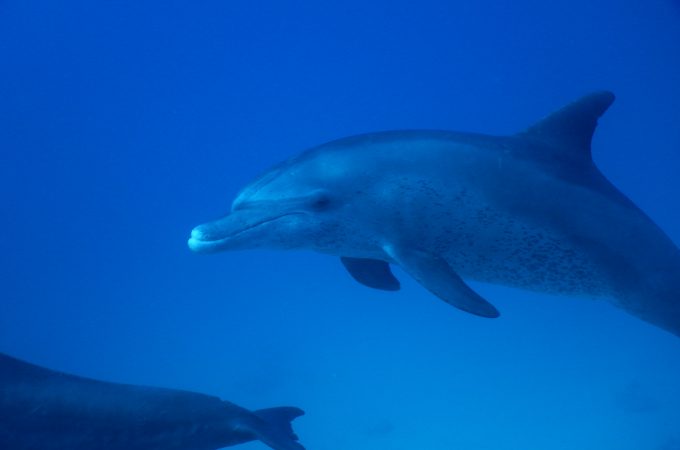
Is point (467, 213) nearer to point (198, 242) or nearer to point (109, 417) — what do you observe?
point (198, 242)

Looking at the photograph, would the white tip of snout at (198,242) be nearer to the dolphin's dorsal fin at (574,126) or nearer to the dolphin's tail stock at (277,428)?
the dolphin's tail stock at (277,428)

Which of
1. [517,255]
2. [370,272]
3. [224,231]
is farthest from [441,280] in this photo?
[224,231]

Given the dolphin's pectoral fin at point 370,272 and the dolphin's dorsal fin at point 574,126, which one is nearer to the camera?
the dolphin's dorsal fin at point 574,126

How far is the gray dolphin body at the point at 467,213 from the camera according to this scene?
4.88 metres

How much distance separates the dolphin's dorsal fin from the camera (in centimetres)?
527

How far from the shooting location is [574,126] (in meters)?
5.29

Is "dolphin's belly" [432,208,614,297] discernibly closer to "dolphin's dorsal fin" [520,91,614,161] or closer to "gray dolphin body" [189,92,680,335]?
"gray dolphin body" [189,92,680,335]

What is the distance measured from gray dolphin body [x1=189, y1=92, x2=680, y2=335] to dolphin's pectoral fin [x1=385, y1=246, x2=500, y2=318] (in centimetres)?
1

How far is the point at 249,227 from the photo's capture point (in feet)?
15.9

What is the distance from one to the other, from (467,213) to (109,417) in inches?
151

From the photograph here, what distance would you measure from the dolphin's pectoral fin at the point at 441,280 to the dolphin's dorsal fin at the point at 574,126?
167 cm

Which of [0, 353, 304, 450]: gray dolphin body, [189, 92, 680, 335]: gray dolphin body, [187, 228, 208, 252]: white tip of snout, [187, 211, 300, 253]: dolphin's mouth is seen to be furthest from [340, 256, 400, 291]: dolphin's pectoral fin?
[0, 353, 304, 450]: gray dolphin body

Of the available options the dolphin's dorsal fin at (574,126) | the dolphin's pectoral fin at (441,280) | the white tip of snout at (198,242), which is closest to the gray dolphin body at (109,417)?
the white tip of snout at (198,242)

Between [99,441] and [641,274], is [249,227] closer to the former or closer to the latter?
[99,441]
